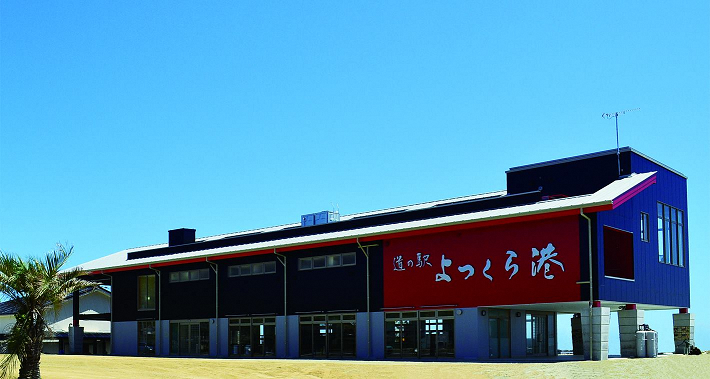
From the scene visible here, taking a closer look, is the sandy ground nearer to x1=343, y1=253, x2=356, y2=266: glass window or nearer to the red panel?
the red panel

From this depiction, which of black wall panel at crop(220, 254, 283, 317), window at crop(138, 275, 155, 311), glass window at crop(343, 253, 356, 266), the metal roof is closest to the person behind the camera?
the metal roof

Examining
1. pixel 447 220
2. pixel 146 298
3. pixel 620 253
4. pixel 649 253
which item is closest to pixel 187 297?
pixel 146 298

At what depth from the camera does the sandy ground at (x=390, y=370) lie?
89.4 ft

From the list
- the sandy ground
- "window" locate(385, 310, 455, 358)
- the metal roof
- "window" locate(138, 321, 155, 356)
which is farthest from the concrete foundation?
"window" locate(138, 321, 155, 356)

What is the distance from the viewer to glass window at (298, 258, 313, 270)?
44531mm

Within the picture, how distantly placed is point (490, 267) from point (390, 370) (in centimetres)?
982

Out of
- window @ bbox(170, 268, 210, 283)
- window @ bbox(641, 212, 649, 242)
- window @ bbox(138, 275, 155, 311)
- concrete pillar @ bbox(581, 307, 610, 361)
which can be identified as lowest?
concrete pillar @ bbox(581, 307, 610, 361)

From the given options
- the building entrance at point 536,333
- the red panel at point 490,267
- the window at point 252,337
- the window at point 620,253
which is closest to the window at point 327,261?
the red panel at point 490,267

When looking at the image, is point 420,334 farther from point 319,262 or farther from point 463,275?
point 319,262

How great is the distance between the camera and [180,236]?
189 feet

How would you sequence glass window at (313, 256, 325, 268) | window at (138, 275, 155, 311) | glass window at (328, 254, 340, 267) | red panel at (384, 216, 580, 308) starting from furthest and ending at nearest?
window at (138, 275, 155, 311) < glass window at (313, 256, 325, 268) < glass window at (328, 254, 340, 267) < red panel at (384, 216, 580, 308)

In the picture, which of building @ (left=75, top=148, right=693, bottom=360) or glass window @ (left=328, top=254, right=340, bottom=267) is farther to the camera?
glass window @ (left=328, top=254, right=340, bottom=267)

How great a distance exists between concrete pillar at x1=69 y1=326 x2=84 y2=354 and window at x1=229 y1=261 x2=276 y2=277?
44.8ft

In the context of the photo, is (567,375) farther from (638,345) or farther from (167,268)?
(167,268)
